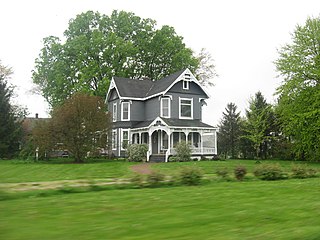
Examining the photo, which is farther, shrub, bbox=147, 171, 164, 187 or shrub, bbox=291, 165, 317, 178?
shrub, bbox=291, 165, 317, 178

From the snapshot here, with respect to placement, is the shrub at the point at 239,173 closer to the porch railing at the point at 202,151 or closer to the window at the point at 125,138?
the porch railing at the point at 202,151

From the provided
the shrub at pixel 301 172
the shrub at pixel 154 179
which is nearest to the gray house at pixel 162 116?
the shrub at pixel 301 172

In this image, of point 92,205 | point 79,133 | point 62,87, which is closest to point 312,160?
point 79,133

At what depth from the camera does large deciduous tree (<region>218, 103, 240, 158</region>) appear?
42500 millimetres

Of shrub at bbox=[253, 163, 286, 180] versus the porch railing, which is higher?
the porch railing

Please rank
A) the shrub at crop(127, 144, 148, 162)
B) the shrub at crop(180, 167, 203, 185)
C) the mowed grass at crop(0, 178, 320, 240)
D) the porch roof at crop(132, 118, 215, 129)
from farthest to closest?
the porch roof at crop(132, 118, 215, 129)
the shrub at crop(127, 144, 148, 162)
the shrub at crop(180, 167, 203, 185)
the mowed grass at crop(0, 178, 320, 240)

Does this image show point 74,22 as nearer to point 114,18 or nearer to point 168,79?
point 114,18

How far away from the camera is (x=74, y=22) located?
135 ft

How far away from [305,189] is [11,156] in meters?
33.7

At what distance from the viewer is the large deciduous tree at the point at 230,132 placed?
42.5 metres

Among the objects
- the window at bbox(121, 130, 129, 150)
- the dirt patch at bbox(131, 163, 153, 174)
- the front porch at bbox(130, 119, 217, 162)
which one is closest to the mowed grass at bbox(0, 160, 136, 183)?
the dirt patch at bbox(131, 163, 153, 174)

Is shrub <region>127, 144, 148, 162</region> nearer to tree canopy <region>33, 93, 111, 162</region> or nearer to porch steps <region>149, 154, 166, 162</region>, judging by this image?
porch steps <region>149, 154, 166, 162</region>

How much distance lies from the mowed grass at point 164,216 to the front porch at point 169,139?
20.3 metres

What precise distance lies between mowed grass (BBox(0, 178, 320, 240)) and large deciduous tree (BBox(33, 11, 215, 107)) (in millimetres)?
30612
